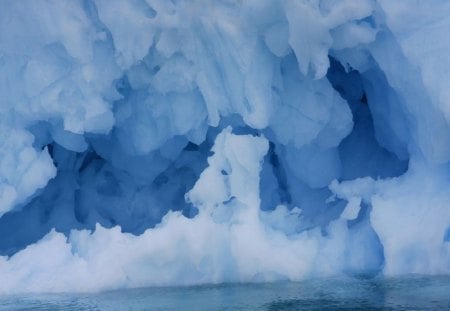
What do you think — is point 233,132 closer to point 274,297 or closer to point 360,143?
point 360,143

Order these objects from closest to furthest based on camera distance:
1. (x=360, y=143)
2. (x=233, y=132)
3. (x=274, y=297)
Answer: (x=274, y=297), (x=233, y=132), (x=360, y=143)

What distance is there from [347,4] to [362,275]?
1.86m

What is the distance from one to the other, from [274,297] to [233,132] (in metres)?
1.98

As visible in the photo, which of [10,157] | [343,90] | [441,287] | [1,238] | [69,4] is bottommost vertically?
[441,287]

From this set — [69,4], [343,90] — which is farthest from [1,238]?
[343,90]

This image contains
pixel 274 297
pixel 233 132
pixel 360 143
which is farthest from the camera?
pixel 360 143

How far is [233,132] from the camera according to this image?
5.24m

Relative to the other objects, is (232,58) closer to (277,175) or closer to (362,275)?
(277,175)

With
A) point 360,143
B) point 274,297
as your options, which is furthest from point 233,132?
point 274,297

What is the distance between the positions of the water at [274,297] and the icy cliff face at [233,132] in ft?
0.93

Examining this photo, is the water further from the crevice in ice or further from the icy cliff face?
the crevice in ice

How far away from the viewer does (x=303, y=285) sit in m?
3.96

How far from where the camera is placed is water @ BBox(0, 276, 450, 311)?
10.4 ft

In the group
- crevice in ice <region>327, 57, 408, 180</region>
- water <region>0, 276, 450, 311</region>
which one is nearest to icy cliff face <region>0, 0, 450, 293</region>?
crevice in ice <region>327, 57, 408, 180</region>
